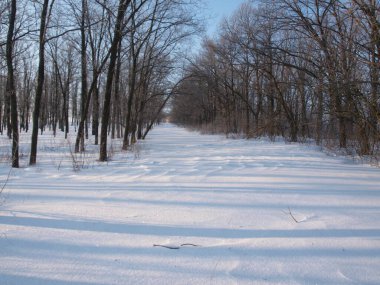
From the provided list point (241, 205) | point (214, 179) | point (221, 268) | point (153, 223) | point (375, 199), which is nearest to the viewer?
point (221, 268)

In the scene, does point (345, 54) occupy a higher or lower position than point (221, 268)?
higher

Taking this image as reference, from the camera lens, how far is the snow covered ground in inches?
89.4

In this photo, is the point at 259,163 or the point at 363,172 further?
the point at 259,163

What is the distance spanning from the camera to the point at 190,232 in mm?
3068

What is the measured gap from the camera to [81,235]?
296cm

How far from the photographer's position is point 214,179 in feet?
18.9

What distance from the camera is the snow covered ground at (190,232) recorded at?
227cm

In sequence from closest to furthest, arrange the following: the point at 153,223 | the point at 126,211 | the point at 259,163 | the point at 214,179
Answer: the point at 153,223 < the point at 126,211 < the point at 214,179 < the point at 259,163

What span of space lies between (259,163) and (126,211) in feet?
16.9

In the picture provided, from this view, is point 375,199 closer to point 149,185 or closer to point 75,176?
point 149,185

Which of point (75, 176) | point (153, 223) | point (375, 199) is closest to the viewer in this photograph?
point (153, 223)

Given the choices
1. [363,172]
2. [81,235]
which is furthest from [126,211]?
[363,172]

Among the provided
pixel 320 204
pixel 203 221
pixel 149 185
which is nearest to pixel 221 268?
pixel 203 221

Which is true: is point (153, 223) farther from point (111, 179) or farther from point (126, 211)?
point (111, 179)
